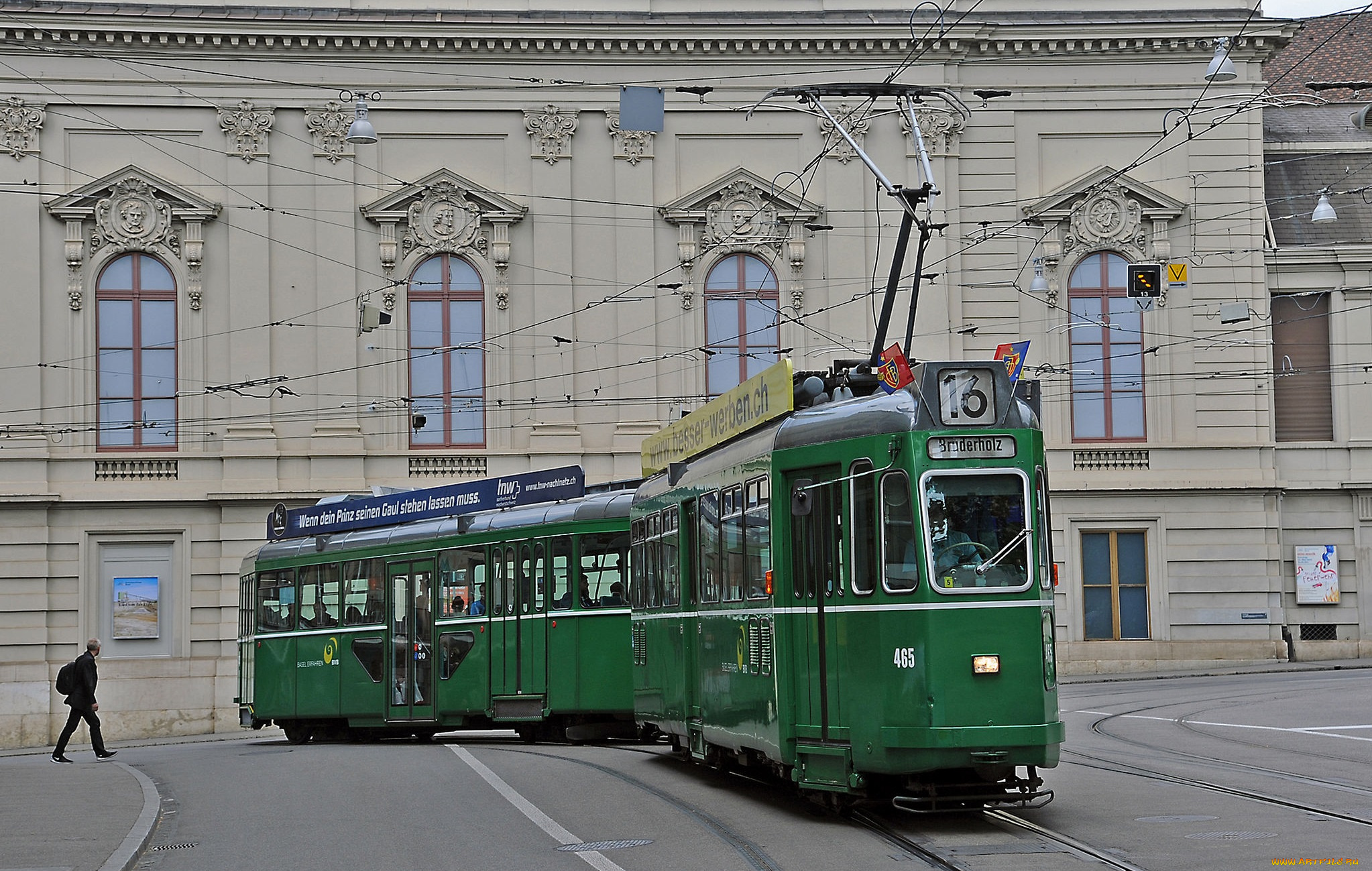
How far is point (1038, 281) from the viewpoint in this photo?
35688 millimetres

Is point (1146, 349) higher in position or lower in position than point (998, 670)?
higher

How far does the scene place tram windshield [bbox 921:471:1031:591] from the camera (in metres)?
11.9

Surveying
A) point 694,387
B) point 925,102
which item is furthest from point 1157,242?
point 694,387

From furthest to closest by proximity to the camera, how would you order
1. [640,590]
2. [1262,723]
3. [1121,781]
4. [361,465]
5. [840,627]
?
[361,465] < [1262,723] < [640,590] < [1121,781] < [840,627]

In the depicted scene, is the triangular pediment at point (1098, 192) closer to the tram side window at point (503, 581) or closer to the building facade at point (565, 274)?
the building facade at point (565, 274)

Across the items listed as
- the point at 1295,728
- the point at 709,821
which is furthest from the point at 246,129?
the point at 709,821

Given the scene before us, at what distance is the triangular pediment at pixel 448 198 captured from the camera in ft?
119

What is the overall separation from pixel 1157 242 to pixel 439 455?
1525cm

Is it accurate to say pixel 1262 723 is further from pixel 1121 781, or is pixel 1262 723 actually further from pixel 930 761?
pixel 930 761

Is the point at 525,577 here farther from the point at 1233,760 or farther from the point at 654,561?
the point at 1233,760

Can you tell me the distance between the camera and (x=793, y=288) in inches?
1446

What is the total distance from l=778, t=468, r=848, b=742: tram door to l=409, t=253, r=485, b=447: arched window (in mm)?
23922

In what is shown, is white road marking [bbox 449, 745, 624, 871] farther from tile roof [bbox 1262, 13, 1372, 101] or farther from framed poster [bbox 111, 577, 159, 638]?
tile roof [bbox 1262, 13, 1372, 101]

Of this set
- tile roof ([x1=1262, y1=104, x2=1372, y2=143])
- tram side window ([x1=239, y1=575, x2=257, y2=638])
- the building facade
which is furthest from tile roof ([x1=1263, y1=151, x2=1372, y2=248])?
tram side window ([x1=239, y1=575, x2=257, y2=638])
